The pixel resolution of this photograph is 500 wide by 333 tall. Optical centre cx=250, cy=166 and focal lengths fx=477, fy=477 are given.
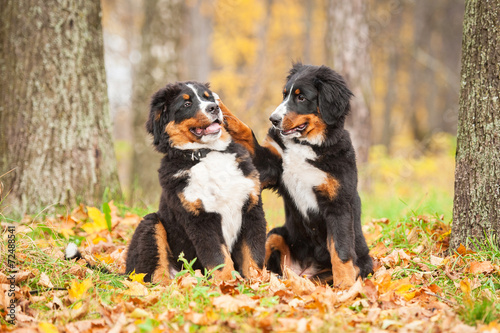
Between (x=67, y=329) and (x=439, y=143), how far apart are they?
13363mm

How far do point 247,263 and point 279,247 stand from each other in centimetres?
59

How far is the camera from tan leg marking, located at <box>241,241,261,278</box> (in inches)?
152

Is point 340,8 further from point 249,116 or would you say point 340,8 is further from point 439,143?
point 439,143

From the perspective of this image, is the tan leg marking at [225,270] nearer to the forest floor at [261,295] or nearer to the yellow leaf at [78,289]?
the forest floor at [261,295]

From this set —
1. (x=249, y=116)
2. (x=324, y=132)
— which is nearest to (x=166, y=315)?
(x=324, y=132)

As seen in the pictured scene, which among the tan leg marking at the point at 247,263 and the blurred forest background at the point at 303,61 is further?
the blurred forest background at the point at 303,61

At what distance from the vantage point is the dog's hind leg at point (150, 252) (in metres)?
3.92

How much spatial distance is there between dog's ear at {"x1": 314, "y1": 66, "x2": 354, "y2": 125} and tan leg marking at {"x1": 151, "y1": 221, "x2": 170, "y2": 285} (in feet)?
5.57

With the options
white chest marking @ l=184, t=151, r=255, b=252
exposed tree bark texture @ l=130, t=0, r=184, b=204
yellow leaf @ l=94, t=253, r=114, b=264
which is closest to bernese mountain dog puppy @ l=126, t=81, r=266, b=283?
white chest marking @ l=184, t=151, r=255, b=252

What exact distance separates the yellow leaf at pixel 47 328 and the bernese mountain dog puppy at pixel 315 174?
6.95 ft

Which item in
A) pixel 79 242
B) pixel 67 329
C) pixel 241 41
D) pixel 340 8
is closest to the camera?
pixel 67 329

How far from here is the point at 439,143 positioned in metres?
14.2

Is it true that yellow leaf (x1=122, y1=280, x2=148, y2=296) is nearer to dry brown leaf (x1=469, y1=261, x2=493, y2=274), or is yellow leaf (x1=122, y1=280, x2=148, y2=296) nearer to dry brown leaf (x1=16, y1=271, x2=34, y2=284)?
dry brown leaf (x1=16, y1=271, x2=34, y2=284)

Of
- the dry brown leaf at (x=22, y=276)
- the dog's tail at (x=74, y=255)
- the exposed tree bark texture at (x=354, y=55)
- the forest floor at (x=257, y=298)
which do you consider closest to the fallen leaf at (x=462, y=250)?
the forest floor at (x=257, y=298)
